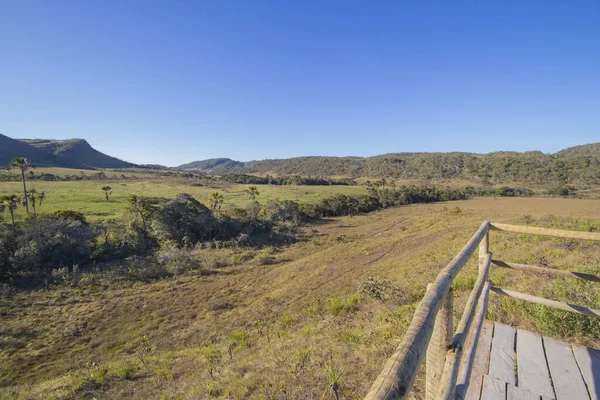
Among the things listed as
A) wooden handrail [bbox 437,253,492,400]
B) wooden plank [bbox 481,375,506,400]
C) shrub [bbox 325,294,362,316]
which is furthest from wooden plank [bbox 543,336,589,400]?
shrub [bbox 325,294,362,316]

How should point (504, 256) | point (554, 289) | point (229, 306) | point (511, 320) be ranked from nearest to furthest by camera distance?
point (511, 320) → point (554, 289) → point (504, 256) → point (229, 306)

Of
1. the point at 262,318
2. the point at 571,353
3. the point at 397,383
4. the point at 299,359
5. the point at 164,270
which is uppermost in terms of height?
the point at 397,383

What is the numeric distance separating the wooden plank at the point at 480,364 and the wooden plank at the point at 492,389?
0.04 metres

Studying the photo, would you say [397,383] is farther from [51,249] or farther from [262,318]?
[51,249]

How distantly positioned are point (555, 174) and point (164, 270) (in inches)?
4361

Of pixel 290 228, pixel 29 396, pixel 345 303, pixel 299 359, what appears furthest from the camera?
pixel 290 228

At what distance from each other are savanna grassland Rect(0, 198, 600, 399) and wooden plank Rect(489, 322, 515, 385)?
932mm

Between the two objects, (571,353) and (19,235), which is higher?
(571,353)

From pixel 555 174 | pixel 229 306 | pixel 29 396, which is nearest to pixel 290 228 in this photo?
pixel 229 306

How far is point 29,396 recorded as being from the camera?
770cm

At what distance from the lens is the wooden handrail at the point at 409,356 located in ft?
3.02

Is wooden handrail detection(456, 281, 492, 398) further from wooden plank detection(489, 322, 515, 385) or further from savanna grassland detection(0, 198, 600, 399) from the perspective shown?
savanna grassland detection(0, 198, 600, 399)

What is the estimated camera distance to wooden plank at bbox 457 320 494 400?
235cm

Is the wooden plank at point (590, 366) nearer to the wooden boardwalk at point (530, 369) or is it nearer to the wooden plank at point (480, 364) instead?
the wooden boardwalk at point (530, 369)
